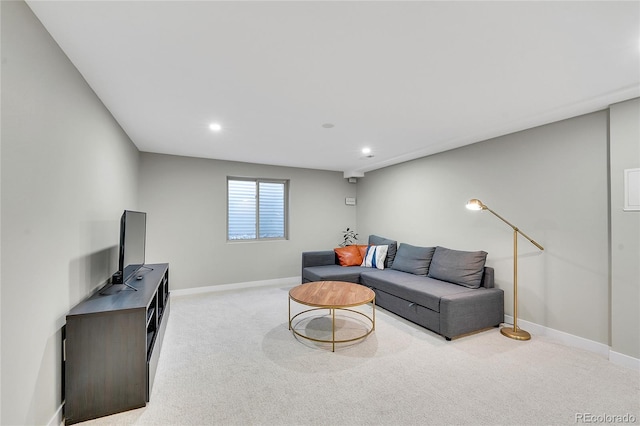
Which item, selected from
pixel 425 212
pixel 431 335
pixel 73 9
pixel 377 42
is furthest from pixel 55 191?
pixel 425 212

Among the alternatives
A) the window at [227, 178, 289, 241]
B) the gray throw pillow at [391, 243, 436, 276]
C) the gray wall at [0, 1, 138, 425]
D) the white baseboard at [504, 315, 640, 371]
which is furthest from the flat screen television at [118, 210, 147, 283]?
the white baseboard at [504, 315, 640, 371]

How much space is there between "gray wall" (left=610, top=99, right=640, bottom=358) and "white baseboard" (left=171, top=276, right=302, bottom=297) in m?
4.49

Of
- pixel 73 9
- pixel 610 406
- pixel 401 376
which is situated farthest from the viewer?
pixel 401 376

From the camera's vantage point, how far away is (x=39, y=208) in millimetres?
1603

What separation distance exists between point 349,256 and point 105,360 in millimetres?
3853

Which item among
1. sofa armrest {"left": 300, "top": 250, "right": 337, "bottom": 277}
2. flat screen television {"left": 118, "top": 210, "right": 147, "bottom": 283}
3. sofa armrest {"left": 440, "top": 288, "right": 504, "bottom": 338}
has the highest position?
flat screen television {"left": 118, "top": 210, "right": 147, "bottom": 283}

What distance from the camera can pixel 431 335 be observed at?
322cm

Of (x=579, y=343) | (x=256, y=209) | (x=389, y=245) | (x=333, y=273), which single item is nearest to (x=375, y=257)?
(x=389, y=245)

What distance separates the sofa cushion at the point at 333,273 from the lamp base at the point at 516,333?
80.4 inches

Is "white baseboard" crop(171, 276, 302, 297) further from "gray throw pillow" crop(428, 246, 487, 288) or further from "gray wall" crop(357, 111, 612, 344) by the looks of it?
"gray wall" crop(357, 111, 612, 344)

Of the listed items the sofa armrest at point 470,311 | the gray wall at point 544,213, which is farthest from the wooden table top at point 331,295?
the gray wall at point 544,213

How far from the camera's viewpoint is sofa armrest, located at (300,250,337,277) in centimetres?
509

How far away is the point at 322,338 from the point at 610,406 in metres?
2.32

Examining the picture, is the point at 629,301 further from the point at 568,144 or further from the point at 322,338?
the point at 322,338
